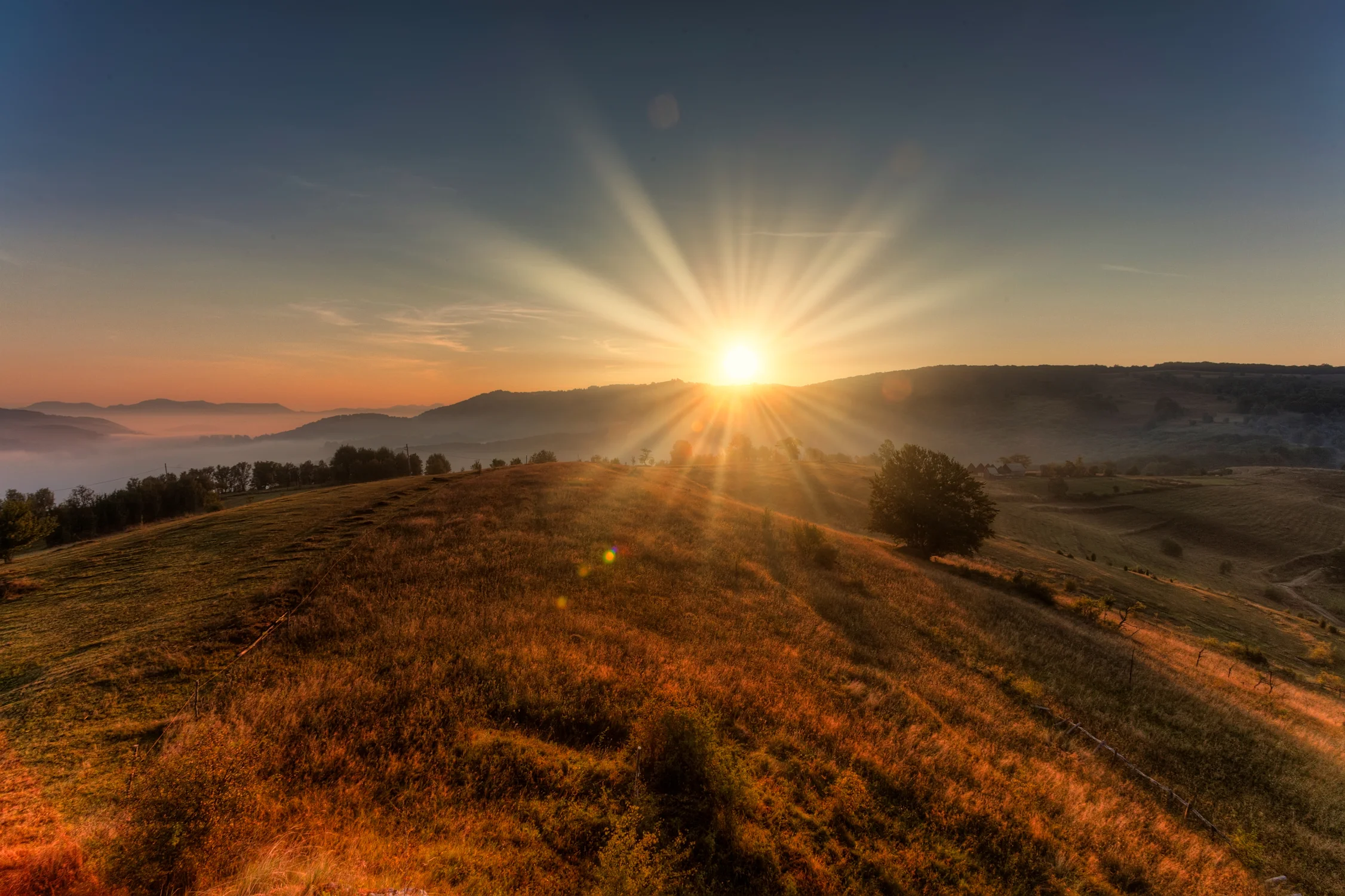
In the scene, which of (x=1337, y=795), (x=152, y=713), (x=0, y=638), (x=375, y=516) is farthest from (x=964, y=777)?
(x=375, y=516)

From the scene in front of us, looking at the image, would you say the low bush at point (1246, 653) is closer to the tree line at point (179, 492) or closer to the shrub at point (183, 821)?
the shrub at point (183, 821)

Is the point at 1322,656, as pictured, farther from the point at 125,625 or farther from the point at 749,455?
the point at 749,455

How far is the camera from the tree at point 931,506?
40656 millimetres

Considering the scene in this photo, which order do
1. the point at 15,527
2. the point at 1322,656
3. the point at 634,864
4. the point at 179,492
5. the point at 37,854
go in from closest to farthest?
the point at 37,854
the point at 634,864
the point at 15,527
the point at 1322,656
the point at 179,492

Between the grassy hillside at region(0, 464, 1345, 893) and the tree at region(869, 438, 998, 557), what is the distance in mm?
18282

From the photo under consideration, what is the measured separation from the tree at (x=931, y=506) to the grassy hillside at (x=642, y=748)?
18.3 m

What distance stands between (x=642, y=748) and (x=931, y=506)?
129 feet

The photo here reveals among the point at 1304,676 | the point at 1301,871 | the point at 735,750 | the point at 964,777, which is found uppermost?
the point at 735,750

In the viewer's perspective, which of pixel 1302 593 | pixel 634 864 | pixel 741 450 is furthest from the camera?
pixel 741 450

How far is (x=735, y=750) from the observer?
1006cm

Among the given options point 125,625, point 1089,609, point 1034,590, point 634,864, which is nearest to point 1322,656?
point 1089,609

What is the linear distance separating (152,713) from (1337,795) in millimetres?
31887

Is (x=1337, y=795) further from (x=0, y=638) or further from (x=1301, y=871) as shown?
(x=0, y=638)

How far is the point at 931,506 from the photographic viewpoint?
135ft
